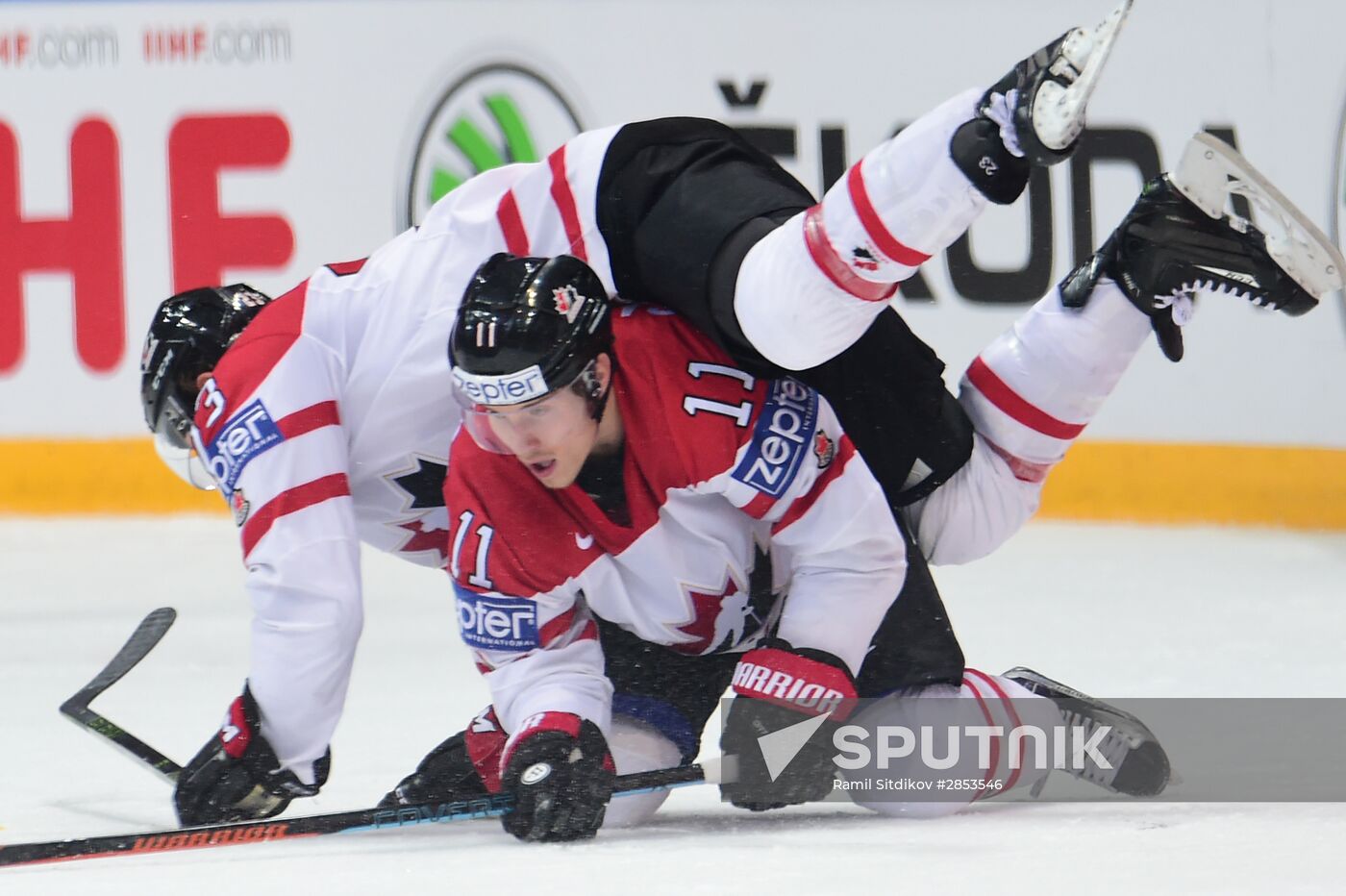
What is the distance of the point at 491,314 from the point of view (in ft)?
6.52

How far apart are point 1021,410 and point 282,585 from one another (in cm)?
97

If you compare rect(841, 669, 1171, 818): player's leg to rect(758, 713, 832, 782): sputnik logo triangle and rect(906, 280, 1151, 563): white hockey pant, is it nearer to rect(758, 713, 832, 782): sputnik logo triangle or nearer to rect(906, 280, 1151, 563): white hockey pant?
rect(758, 713, 832, 782): sputnik logo triangle

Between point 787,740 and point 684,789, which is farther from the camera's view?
point 684,789

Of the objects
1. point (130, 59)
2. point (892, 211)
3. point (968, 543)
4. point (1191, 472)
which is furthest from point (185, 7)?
point (892, 211)

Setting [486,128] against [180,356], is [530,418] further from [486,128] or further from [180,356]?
[486,128]

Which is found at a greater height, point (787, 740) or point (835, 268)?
point (835, 268)

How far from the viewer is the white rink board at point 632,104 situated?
4203 millimetres

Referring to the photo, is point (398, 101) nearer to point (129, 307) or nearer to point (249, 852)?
point (129, 307)

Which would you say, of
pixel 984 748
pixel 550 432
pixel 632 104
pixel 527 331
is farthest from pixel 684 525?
pixel 632 104

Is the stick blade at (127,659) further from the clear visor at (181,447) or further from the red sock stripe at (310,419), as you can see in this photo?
the red sock stripe at (310,419)

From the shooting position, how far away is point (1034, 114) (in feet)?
5.36

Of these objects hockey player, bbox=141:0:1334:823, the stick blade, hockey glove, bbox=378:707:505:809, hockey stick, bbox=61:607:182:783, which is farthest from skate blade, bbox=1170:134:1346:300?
the stick blade

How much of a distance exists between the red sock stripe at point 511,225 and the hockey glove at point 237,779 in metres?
0.66

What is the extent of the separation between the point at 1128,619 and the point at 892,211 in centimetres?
185
